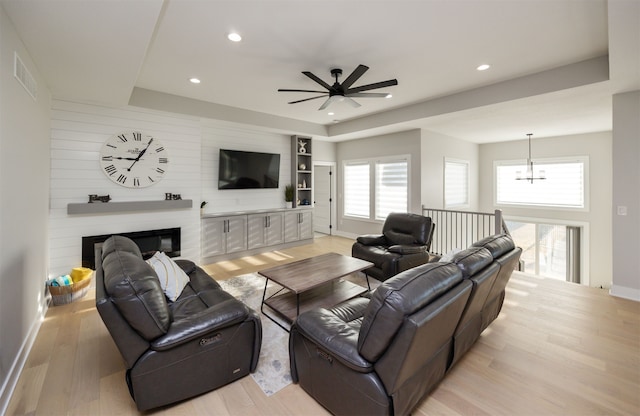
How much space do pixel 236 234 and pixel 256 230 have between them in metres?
0.44

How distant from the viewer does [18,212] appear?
239 cm

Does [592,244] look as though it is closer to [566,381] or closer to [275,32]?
[566,381]

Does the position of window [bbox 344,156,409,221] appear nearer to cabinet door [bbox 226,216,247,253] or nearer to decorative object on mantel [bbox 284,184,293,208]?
decorative object on mantel [bbox 284,184,293,208]

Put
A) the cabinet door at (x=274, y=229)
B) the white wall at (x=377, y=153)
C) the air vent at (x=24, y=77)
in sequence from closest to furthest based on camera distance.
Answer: the air vent at (x=24, y=77), the cabinet door at (x=274, y=229), the white wall at (x=377, y=153)

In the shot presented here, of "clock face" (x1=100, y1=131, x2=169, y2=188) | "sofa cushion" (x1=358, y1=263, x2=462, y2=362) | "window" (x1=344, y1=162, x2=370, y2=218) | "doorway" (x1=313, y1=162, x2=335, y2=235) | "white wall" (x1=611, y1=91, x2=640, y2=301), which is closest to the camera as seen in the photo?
"sofa cushion" (x1=358, y1=263, x2=462, y2=362)

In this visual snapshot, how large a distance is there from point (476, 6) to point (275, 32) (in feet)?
5.86

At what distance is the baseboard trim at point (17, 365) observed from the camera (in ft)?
6.18

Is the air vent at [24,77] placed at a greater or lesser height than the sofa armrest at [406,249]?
greater

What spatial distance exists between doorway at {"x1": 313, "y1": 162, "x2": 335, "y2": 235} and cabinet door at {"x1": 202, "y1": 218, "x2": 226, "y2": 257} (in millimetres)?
3162

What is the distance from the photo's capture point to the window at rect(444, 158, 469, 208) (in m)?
7.09

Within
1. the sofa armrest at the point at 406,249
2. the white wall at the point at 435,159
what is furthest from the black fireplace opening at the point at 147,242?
the white wall at the point at 435,159

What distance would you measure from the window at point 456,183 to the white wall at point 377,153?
1168 mm

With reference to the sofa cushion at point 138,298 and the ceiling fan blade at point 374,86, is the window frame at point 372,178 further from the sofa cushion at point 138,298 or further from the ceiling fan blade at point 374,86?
the sofa cushion at point 138,298

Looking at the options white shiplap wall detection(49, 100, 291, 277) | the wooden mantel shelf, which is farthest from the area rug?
white shiplap wall detection(49, 100, 291, 277)
